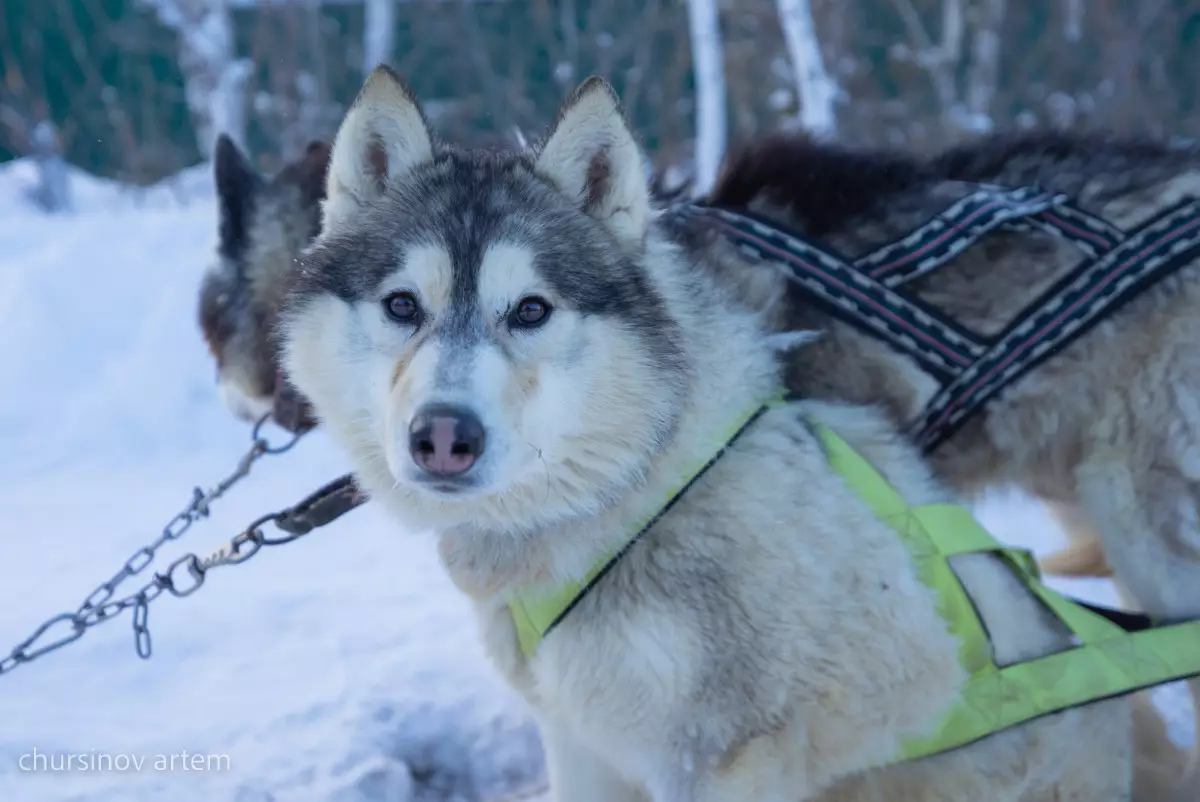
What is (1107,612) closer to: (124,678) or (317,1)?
(124,678)

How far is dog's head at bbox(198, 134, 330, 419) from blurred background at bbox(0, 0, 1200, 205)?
7348mm

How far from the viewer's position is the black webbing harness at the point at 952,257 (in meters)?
2.21

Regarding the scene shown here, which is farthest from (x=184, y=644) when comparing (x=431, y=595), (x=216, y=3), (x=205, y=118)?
(x=205, y=118)

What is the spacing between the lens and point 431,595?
145 inches

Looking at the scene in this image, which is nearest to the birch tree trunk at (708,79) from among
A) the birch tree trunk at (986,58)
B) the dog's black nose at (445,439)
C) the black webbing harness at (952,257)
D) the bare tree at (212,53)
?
the bare tree at (212,53)

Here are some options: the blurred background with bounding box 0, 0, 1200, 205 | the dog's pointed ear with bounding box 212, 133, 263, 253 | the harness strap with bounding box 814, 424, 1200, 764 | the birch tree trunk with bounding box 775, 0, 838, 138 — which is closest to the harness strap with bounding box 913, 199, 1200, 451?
the harness strap with bounding box 814, 424, 1200, 764

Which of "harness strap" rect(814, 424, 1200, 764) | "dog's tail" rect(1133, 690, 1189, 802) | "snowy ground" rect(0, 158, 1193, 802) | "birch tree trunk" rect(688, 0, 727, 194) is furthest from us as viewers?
"birch tree trunk" rect(688, 0, 727, 194)

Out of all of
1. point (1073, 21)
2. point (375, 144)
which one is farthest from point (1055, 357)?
point (1073, 21)

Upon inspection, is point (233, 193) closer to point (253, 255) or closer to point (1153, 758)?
point (253, 255)

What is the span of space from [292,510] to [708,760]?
47.8 inches

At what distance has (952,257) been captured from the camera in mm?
2279

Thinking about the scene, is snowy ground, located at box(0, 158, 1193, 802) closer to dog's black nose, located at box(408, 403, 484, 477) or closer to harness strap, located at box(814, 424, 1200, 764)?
harness strap, located at box(814, 424, 1200, 764)

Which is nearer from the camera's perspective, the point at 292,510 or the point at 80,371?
the point at 292,510

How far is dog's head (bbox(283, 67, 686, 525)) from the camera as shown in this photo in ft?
5.68
